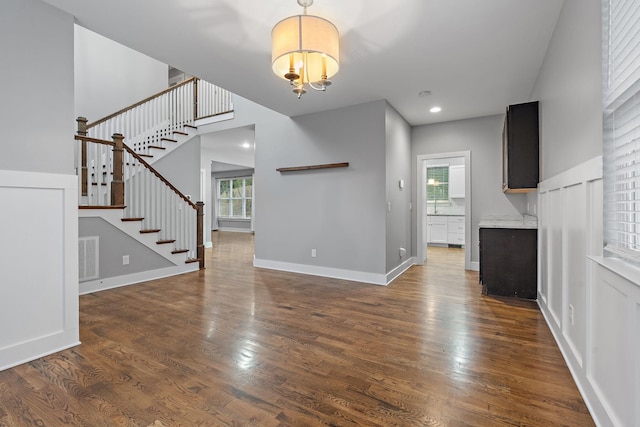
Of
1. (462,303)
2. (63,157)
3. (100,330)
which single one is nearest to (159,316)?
(100,330)

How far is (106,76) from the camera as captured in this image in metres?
5.91

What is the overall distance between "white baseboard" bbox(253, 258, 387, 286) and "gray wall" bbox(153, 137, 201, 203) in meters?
2.67

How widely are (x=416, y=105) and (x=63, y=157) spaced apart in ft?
12.9

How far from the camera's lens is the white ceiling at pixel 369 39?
213 cm

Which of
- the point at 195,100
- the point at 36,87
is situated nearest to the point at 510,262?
the point at 36,87

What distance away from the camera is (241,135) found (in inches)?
252

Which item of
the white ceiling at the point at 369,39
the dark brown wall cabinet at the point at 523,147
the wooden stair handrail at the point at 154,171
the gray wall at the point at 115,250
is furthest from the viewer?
the wooden stair handrail at the point at 154,171

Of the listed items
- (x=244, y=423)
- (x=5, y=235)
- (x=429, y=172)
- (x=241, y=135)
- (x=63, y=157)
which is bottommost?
(x=244, y=423)

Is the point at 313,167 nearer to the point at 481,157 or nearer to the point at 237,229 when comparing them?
the point at 481,157

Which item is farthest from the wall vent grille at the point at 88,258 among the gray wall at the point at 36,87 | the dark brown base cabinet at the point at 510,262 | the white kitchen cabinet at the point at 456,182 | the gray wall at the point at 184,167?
the white kitchen cabinet at the point at 456,182

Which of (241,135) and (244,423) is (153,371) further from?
(241,135)

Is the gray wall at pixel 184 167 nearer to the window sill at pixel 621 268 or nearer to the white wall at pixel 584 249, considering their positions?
the white wall at pixel 584 249

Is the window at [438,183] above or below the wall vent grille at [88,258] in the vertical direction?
above

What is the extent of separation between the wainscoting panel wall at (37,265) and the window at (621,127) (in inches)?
126
